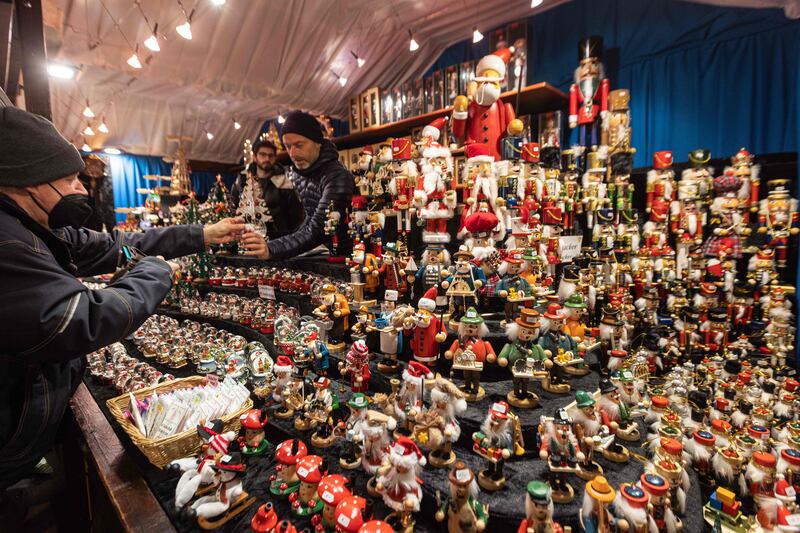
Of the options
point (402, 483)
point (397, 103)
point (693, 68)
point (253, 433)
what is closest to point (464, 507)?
point (402, 483)

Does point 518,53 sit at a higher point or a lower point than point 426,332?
higher

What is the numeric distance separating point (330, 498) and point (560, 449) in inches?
36.0

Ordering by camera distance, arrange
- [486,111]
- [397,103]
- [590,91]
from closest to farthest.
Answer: [486,111], [590,91], [397,103]

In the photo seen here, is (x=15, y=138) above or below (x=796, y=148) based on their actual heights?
below

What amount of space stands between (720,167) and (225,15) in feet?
16.8

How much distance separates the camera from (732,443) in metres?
1.77

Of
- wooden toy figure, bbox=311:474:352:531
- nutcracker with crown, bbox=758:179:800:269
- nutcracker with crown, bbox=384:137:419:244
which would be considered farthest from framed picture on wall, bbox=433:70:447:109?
wooden toy figure, bbox=311:474:352:531

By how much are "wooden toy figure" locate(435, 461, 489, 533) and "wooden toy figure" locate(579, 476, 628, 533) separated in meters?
0.33

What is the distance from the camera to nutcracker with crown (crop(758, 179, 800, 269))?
2.51m

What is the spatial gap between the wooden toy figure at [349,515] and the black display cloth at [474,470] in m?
0.22

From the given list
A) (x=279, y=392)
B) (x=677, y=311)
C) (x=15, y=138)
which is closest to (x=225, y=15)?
(x=15, y=138)

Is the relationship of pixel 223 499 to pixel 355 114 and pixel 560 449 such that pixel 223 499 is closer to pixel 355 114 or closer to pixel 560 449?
pixel 560 449

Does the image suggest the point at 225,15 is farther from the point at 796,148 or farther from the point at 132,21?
the point at 796,148

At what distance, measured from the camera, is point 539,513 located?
1.20 metres
